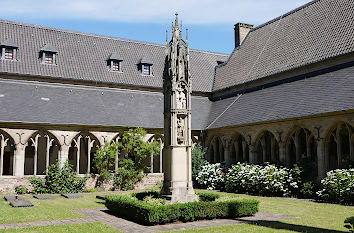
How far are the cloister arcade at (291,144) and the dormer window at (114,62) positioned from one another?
9.35 m

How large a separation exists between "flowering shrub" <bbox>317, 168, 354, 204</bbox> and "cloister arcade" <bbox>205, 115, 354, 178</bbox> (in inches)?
47.1

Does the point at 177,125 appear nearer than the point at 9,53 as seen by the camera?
Yes

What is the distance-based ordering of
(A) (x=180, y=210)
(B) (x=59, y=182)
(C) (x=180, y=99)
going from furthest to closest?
1. (B) (x=59, y=182)
2. (C) (x=180, y=99)
3. (A) (x=180, y=210)

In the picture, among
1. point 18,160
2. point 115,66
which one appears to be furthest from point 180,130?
point 115,66

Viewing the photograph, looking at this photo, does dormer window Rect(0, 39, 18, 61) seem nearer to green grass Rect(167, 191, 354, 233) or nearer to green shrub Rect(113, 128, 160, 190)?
green shrub Rect(113, 128, 160, 190)

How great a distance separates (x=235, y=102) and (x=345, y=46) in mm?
8938

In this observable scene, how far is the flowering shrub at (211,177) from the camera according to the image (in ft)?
84.1

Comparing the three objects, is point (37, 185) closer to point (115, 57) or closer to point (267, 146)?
point (115, 57)

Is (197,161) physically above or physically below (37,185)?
above

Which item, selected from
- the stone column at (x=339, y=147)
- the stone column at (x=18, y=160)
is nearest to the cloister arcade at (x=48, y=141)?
the stone column at (x=18, y=160)

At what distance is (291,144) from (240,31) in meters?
15.5

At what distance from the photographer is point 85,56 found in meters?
31.6

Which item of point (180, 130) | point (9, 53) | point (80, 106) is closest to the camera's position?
point (180, 130)

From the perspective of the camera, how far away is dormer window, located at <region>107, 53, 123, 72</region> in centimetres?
3164
